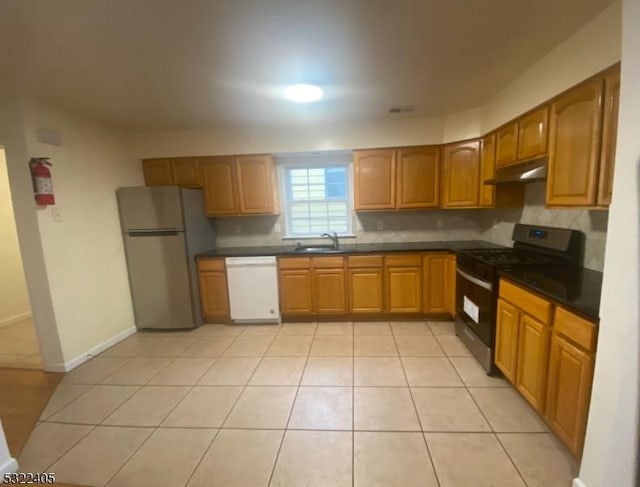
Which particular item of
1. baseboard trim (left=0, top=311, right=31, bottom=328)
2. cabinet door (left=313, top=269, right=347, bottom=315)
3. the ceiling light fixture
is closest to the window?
cabinet door (left=313, top=269, right=347, bottom=315)

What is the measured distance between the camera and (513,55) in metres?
2.00

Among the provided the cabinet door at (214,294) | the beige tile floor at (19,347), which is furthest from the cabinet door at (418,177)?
the beige tile floor at (19,347)

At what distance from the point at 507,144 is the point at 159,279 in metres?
4.04

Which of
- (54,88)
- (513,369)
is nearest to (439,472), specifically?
(513,369)

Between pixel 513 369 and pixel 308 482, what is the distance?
161 cm

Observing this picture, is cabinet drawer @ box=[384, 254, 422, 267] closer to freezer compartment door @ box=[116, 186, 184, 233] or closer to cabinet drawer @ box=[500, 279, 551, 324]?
cabinet drawer @ box=[500, 279, 551, 324]

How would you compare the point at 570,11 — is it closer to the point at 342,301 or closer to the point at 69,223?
the point at 342,301

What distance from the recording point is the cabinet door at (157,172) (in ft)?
12.1

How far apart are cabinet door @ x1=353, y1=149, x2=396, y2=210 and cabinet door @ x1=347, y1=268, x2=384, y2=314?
84 centimetres

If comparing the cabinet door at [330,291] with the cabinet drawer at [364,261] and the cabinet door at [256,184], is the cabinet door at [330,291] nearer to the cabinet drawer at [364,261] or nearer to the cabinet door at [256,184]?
the cabinet drawer at [364,261]

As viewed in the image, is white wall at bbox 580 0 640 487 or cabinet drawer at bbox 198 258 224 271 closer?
white wall at bbox 580 0 640 487

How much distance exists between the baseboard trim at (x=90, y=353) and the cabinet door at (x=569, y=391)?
154 inches

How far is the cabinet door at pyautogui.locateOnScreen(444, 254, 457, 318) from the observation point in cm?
320

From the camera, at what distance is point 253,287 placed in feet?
11.6
